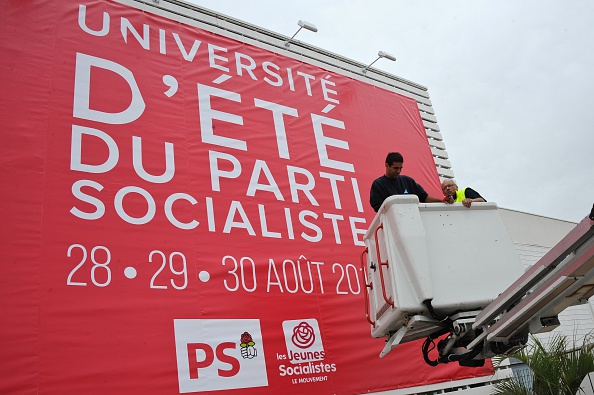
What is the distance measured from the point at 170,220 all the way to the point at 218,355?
52.6 inches

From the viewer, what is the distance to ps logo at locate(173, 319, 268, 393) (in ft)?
14.2

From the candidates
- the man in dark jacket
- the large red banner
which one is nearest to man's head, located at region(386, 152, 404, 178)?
the man in dark jacket

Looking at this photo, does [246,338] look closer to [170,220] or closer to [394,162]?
[170,220]

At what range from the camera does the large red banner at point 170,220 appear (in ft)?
13.4

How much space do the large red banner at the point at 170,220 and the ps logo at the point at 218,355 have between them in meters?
0.01

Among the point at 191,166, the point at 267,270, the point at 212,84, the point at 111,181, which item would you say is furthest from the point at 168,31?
the point at 267,270

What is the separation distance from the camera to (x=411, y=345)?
231 inches

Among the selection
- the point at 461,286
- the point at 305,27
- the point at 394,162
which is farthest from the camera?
the point at 305,27

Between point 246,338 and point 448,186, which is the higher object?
point 448,186

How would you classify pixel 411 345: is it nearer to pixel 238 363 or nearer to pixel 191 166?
pixel 238 363

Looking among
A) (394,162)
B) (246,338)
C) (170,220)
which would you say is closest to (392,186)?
(394,162)

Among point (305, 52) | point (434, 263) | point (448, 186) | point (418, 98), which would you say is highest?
point (305, 52)

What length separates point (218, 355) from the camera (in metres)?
4.51

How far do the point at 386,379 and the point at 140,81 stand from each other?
4.09 metres
